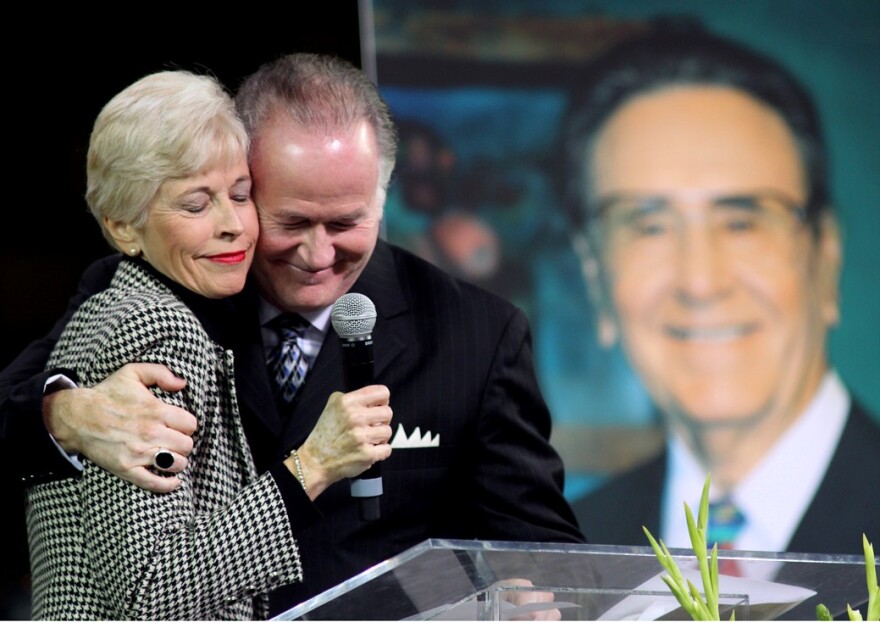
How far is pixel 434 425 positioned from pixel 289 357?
0.99ft

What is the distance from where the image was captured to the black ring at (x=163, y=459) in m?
1.82

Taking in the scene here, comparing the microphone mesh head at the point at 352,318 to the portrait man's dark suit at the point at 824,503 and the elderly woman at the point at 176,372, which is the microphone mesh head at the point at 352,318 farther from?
the portrait man's dark suit at the point at 824,503

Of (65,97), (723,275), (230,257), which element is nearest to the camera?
(230,257)

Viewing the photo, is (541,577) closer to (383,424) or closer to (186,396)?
(383,424)

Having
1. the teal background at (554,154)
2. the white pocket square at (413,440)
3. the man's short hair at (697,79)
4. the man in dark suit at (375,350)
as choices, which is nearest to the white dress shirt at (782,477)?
the teal background at (554,154)

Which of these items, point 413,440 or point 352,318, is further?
point 413,440

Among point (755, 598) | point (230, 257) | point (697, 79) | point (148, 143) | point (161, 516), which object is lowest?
point (755, 598)

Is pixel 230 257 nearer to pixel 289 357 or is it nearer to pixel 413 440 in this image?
pixel 289 357

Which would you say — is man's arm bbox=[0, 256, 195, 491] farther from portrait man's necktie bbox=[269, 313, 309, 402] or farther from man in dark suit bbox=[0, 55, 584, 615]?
portrait man's necktie bbox=[269, 313, 309, 402]

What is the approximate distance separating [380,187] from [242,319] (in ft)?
1.16

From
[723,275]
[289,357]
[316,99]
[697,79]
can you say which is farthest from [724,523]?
[316,99]

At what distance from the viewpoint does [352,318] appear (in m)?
1.90

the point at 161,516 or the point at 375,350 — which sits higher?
the point at 375,350

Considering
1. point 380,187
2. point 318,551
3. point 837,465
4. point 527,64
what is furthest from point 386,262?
point 837,465
